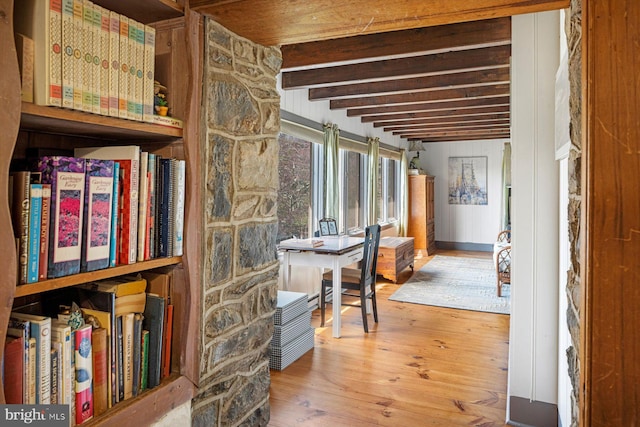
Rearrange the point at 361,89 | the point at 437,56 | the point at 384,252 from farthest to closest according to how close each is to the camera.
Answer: the point at 384,252, the point at 361,89, the point at 437,56

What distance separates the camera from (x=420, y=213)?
27.3 ft

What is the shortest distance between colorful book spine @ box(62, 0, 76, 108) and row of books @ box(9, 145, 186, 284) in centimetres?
15

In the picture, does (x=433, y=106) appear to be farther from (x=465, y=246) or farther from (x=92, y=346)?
(x=92, y=346)

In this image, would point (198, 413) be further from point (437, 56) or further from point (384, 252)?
point (384, 252)

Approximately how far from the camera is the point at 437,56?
3557 mm

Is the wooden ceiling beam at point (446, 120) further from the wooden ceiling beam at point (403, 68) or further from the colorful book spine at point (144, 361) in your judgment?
the colorful book spine at point (144, 361)

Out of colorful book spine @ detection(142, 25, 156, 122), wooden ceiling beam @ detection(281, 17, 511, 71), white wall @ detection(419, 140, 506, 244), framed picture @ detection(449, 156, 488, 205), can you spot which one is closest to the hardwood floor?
colorful book spine @ detection(142, 25, 156, 122)

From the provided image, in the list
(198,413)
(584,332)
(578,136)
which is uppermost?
(578,136)

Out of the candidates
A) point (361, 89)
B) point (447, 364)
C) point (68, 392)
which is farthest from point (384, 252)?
point (68, 392)

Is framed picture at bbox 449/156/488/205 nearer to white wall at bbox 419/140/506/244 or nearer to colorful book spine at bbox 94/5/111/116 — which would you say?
white wall at bbox 419/140/506/244

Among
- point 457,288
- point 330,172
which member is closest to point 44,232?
point 330,172

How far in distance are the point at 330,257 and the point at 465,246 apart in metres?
6.14

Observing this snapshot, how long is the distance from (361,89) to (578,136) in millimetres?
3519

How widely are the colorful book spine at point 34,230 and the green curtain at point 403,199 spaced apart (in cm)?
741
